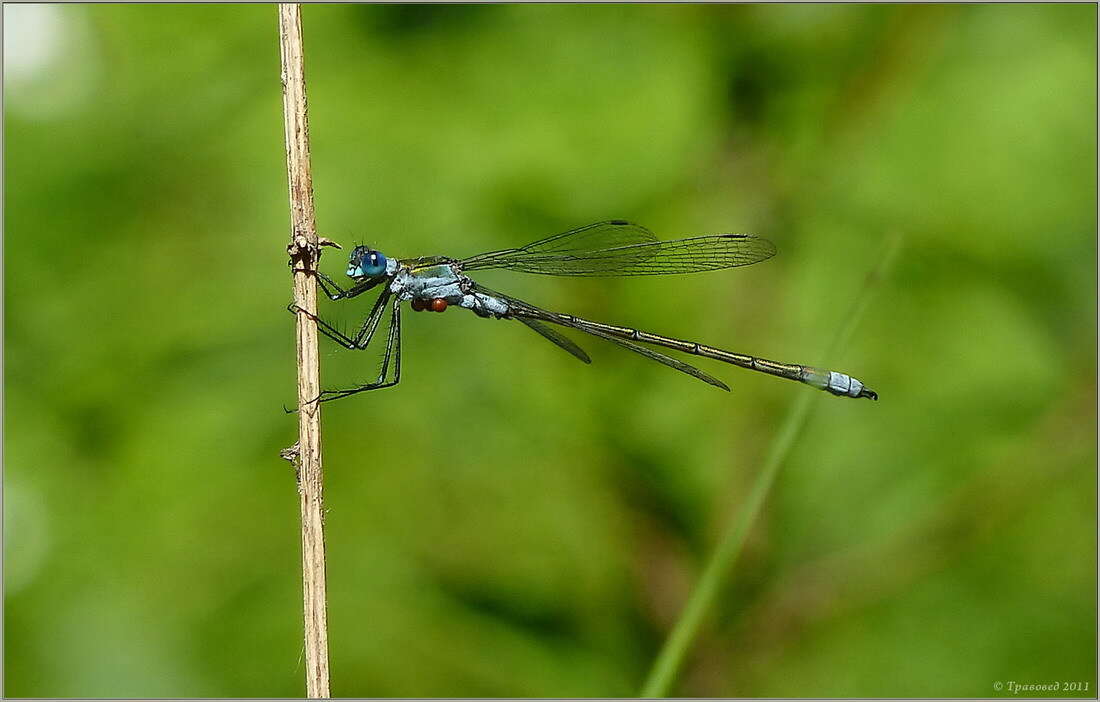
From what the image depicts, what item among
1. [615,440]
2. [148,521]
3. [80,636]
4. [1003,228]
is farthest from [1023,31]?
[80,636]

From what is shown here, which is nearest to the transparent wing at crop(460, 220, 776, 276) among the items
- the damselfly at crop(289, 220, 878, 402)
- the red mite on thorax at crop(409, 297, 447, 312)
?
the damselfly at crop(289, 220, 878, 402)

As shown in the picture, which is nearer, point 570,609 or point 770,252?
point 770,252

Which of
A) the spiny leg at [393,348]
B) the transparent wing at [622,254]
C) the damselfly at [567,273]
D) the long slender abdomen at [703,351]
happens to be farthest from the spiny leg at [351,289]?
the long slender abdomen at [703,351]

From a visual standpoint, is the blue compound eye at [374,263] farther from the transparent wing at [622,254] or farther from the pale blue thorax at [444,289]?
the transparent wing at [622,254]

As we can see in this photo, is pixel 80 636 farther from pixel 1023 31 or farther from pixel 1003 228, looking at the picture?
pixel 1023 31

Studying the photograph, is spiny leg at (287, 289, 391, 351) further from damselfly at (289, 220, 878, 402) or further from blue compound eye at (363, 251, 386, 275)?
blue compound eye at (363, 251, 386, 275)

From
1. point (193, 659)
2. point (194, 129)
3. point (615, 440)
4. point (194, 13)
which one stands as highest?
point (194, 13)

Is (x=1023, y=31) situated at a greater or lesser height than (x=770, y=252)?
greater
